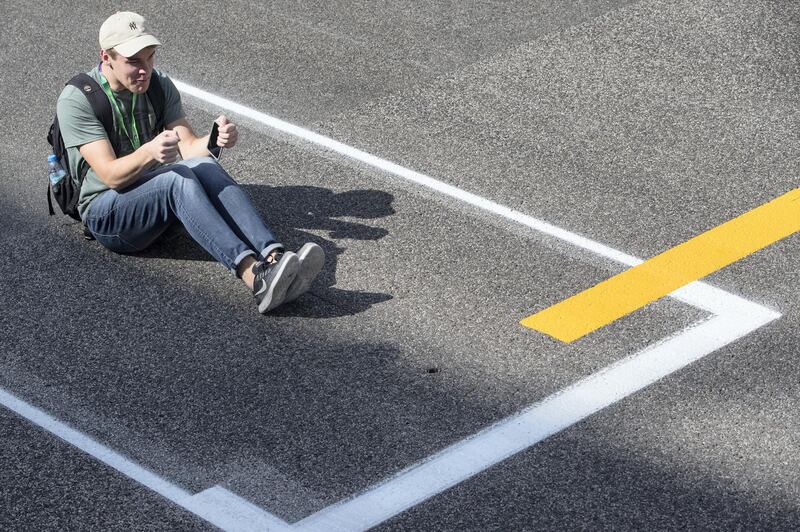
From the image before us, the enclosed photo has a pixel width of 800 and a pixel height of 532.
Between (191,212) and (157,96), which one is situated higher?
(157,96)

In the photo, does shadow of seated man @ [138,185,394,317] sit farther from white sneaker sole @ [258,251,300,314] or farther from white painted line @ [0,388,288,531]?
white painted line @ [0,388,288,531]

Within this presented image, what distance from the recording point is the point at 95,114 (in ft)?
20.7

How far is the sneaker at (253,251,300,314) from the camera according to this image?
19.5 feet

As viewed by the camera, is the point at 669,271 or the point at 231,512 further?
the point at 669,271

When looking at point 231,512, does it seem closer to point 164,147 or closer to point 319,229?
point 164,147

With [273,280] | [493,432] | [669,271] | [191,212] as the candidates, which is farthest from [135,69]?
[669,271]

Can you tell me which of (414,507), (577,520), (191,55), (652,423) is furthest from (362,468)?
(191,55)

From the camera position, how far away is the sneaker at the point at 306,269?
238 inches

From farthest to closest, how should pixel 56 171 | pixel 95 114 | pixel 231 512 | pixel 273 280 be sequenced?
pixel 56 171
pixel 95 114
pixel 273 280
pixel 231 512

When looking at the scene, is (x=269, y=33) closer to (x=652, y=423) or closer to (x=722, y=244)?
(x=722, y=244)

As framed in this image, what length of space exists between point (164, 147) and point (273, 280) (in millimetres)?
858

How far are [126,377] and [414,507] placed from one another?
5.42 feet

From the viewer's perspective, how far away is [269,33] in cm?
930

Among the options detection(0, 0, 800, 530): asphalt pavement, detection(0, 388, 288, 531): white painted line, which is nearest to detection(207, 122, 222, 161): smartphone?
detection(0, 0, 800, 530): asphalt pavement
